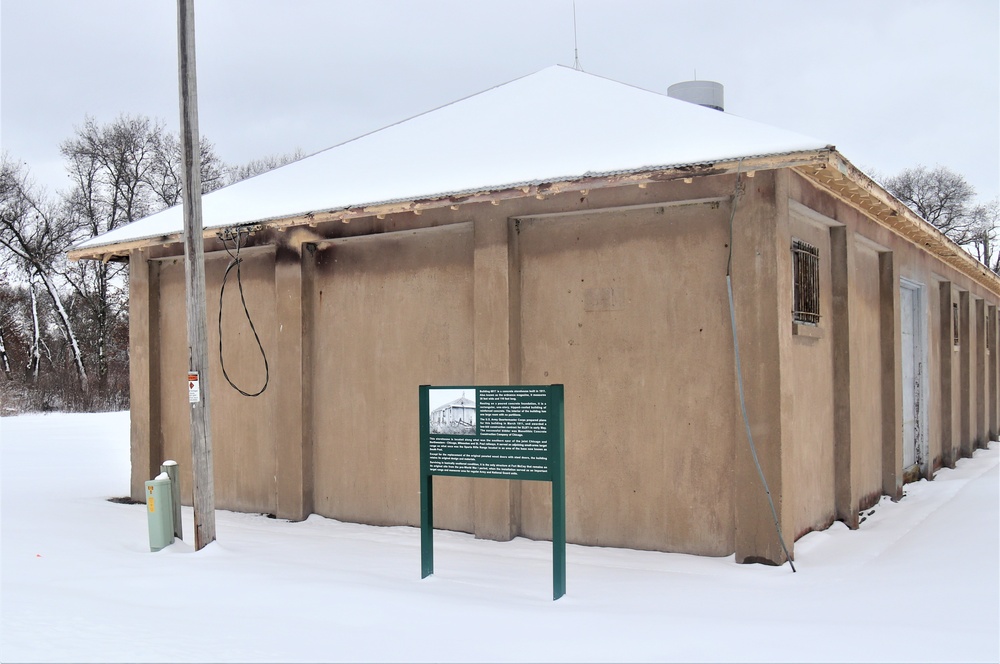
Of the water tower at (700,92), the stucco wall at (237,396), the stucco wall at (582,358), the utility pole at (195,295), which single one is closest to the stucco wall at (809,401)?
the stucco wall at (582,358)

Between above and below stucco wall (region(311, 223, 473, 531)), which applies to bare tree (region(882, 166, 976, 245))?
above

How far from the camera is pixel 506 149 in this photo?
918cm

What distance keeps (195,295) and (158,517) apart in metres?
2.10

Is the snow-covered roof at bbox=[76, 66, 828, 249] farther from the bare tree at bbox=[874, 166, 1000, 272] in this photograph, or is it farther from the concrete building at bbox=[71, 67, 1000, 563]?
the bare tree at bbox=[874, 166, 1000, 272]

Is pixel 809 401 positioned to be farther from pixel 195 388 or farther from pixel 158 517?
pixel 158 517

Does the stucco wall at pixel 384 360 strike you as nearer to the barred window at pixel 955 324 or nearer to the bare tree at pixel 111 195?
the barred window at pixel 955 324

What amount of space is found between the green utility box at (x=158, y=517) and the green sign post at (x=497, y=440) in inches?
105

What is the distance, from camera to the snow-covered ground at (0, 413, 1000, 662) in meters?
5.18

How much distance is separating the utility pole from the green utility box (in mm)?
303

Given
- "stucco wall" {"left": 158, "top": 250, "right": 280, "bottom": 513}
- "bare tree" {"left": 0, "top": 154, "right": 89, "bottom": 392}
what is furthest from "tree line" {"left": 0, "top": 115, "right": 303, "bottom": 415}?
"stucco wall" {"left": 158, "top": 250, "right": 280, "bottom": 513}

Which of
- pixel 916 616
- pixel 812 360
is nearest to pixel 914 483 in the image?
pixel 812 360

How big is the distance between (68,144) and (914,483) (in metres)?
36.2

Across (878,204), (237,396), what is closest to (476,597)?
(237,396)

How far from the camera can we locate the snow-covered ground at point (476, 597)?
5176mm
